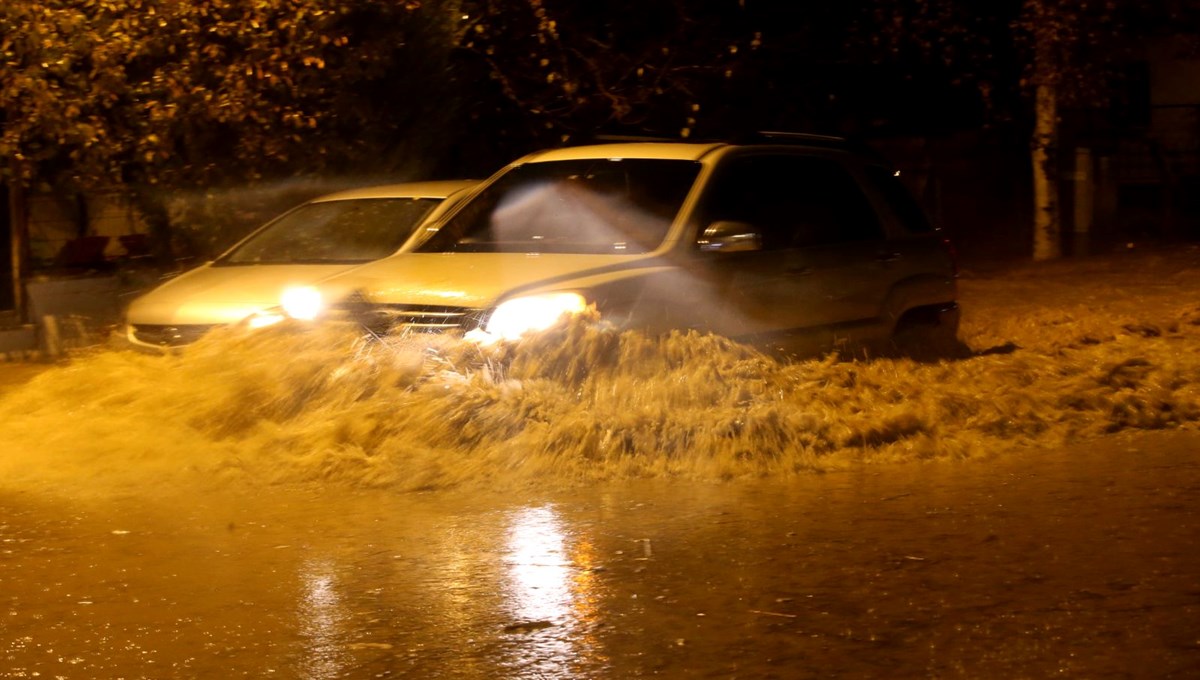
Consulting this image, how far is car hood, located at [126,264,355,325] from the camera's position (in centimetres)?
991

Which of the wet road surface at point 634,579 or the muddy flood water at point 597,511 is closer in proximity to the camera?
the wet road surface at point 634,579

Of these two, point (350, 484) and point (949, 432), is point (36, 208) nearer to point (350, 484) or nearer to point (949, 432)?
point (350, 484)

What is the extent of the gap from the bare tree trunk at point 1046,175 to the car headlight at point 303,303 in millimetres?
11702

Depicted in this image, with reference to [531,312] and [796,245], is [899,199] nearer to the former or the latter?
[796,245]

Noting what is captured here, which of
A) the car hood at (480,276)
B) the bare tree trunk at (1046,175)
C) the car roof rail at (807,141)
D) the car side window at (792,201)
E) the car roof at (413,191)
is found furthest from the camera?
the bare tree trunk at (1046,175)

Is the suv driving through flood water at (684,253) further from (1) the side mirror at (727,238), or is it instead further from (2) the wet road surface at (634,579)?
(2) the wet road surface at (634,579)

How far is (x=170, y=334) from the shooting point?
10.0 meters

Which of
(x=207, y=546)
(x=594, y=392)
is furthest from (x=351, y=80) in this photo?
(x=207, y=546)

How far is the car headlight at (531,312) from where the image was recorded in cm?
818

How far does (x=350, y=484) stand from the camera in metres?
7.88

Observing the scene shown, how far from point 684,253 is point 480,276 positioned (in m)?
1.19

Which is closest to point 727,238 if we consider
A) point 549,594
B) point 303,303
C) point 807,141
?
point 807,141

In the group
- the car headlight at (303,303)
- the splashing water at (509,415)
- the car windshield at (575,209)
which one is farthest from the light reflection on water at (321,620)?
the car windshield at (575,209)

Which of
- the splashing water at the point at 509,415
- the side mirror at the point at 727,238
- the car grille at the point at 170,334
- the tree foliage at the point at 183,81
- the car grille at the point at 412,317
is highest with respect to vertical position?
the tree foliage at the point at 183,81
